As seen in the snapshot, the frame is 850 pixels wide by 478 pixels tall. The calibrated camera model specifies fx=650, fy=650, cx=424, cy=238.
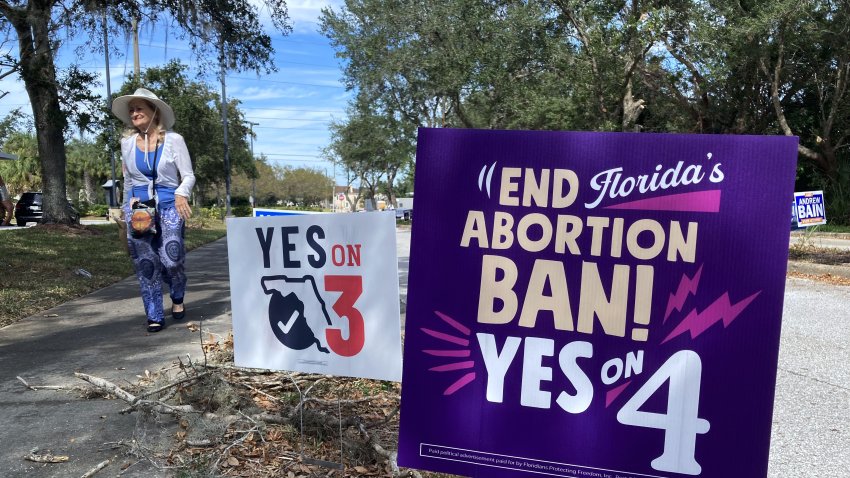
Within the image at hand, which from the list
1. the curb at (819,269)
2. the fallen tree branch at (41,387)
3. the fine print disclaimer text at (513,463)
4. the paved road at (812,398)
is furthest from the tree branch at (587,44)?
the fine print disclaimer text at (513,463)

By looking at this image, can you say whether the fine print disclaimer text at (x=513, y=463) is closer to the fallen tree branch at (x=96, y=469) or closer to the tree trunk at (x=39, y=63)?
the fallen tree branch at (x=96, y=469)

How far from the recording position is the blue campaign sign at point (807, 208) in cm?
1194

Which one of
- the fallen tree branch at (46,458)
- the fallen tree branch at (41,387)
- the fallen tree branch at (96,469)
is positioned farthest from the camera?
the fallen tree branch at (41,387)

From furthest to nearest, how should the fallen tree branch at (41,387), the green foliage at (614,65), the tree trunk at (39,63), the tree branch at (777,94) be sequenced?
the tree branch at (777,94), the green foliage at (614,65), the tree trunk at (39,63), the fallen tree branch at (41,387)

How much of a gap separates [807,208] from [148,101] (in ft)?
38.3

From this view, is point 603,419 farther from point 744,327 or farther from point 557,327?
point 744,327

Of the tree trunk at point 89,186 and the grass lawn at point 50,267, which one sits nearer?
the grass lawn at point 50,267

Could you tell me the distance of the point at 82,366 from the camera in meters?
4.22

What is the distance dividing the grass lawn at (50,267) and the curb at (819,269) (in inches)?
442

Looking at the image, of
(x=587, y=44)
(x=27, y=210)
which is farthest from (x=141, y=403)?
(x=27, y=210)

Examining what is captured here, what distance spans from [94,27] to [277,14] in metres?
3.24

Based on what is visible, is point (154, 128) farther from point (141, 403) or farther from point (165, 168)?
point (141, 403)

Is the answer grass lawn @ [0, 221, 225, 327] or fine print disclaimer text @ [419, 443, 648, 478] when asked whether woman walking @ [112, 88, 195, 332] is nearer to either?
grass lawn @ [0, 221, 225, 327]

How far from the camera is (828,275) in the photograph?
1110 cm
